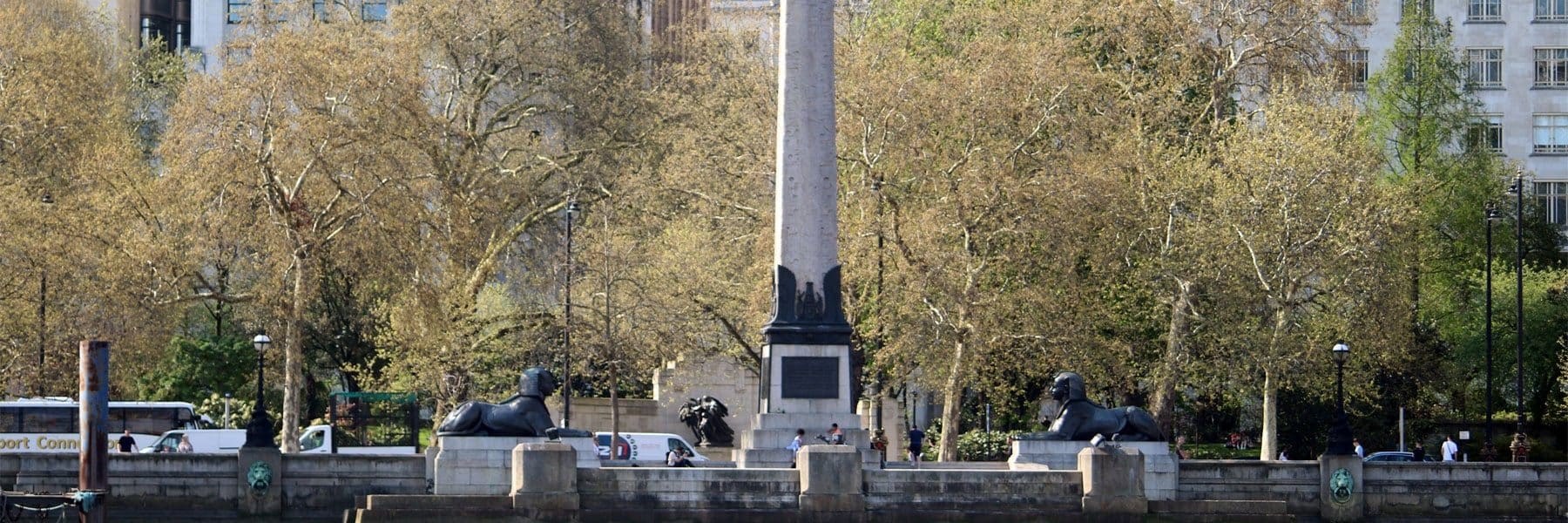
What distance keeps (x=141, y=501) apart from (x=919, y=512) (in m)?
12.7

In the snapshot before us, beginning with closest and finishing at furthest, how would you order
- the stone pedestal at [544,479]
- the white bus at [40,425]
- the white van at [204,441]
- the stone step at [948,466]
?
the stone pedestal at [544,479] < the stone step at [948,466] < the white van at [204,441] < the white bus at [40,425]

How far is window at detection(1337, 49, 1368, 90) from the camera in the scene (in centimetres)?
6269

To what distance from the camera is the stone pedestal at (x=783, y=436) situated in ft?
140

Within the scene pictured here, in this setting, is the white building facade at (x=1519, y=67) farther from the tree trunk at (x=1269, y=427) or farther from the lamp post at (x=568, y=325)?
the lamp post at (x=568, y=325)

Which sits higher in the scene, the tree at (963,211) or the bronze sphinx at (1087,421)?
the tree at (963,211)

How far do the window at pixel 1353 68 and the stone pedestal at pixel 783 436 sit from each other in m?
23.0

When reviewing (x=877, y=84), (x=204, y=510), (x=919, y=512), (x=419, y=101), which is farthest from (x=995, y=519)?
(x=419, y=101)

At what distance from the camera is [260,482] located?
42750 millimetres

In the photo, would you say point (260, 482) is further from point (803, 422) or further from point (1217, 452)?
point (1217, 452)

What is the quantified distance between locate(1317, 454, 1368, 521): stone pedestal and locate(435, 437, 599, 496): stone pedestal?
12202 mm

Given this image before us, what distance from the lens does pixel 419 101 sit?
59688 millimetres

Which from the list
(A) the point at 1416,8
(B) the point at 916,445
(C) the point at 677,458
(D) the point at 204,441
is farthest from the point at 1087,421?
(A) the point at 1416,8

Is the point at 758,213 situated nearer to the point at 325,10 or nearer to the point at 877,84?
the point at 877,84

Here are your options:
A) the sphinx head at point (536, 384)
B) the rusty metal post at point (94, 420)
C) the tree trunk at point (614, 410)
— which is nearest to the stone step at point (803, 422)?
the sphinx head at point (536, 384)
